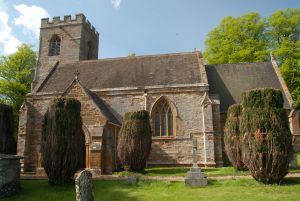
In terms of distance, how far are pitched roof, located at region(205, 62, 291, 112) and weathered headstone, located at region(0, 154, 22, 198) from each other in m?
15.3

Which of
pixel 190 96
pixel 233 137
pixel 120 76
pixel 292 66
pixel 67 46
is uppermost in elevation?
pixel 67 46

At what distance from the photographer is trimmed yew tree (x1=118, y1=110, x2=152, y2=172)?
53.7 ft

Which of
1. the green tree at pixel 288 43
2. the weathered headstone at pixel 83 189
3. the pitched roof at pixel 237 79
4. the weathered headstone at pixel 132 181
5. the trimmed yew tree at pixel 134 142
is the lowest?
the weathered headstone at pixel 132 181

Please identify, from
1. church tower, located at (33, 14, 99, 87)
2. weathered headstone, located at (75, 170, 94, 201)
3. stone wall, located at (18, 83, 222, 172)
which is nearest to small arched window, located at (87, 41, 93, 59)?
church tower, located at (33, 14, 99, 87)

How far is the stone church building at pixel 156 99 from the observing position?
1766cm

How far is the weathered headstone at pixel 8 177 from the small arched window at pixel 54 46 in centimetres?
2180

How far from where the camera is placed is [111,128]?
18.0m

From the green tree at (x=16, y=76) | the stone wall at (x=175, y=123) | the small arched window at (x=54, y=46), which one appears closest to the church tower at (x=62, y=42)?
the small arched window at (x=54, y=46)

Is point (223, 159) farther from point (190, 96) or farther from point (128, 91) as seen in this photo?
point (128, 91)

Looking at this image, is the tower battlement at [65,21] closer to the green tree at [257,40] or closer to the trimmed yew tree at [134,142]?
the green tree at [257,40]

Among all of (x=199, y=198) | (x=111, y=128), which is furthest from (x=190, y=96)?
(x=199, y=198)

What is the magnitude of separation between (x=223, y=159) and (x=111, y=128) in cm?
902

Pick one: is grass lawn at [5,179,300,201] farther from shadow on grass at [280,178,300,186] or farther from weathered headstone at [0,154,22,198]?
weathered headstone at [0,154,22,198]

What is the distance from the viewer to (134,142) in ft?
54.1
